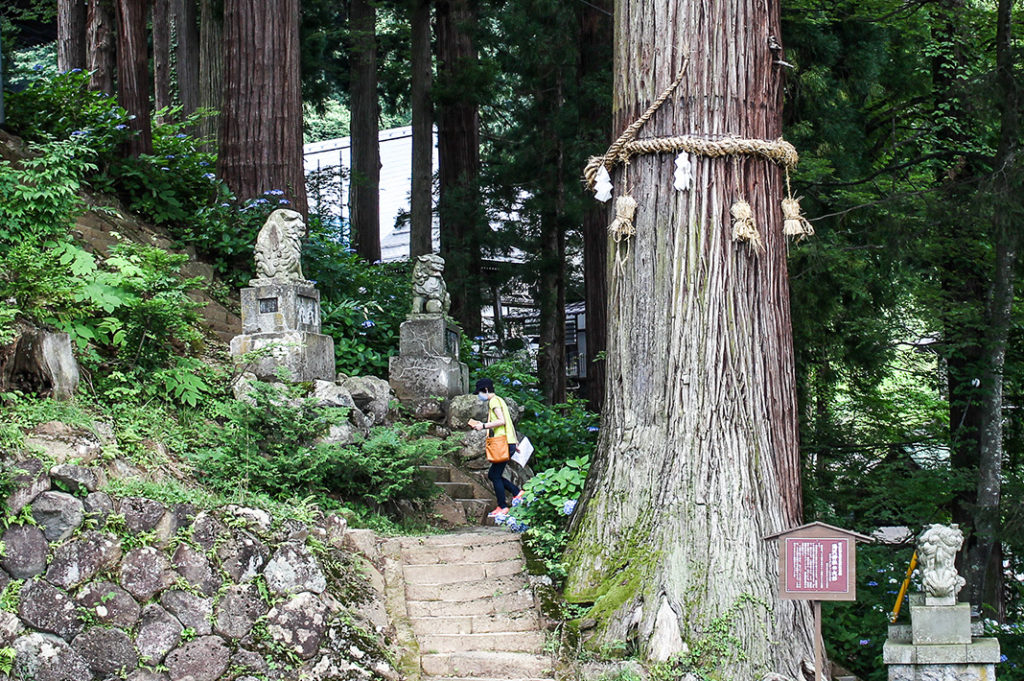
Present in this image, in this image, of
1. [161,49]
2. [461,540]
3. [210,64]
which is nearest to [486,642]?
[461,540]

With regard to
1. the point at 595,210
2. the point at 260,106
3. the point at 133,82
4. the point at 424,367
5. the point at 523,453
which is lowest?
the point at 523,453

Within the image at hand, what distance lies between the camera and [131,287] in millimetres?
9148

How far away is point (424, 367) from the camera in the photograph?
12344 mm

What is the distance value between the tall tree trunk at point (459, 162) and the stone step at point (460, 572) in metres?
9.23

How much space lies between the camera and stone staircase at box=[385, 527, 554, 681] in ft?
22.4

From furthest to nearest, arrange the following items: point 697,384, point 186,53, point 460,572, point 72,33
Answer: point 186,53 → point 72,33 → point 460,572 → point 697,384

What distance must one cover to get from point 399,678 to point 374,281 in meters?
8.24

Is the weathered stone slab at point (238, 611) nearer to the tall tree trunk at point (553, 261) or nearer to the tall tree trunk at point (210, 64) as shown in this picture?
the tall tree trunk at point (553, 261)

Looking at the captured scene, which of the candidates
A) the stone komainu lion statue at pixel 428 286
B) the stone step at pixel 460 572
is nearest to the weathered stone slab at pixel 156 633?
the stone step at pixel 460 572

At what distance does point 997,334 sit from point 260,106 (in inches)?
355

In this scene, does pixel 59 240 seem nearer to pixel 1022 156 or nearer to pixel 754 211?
pixel 754 211

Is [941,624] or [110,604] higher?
[110,604]

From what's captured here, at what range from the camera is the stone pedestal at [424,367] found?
12.3 meters

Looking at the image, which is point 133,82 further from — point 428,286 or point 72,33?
point 72,33
